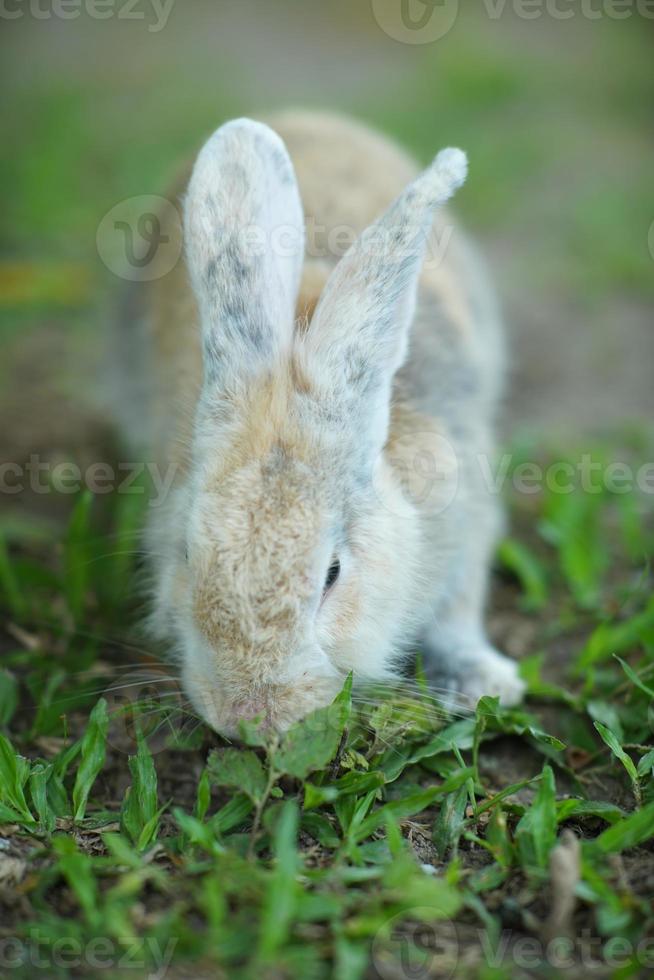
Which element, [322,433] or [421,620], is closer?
[322,433]

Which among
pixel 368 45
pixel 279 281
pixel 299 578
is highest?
pixel 368 45

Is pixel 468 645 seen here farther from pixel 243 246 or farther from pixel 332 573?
pixel 243 246

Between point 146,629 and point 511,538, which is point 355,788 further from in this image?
point 511,538

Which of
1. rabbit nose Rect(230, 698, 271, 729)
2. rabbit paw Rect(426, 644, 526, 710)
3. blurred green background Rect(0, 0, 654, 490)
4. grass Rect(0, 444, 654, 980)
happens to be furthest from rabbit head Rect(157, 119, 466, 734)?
blurred green background Rect(0, 0, 654, 490)

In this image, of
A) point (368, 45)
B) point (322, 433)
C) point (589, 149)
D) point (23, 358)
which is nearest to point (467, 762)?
point (322, 433)

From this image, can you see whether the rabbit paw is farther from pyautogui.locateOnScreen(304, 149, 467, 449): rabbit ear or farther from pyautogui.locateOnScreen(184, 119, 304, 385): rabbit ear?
pyautogui.locateOnScreen(184, 119, 304, 385): rabbit ear

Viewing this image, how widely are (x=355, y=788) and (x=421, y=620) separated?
28.3 inches

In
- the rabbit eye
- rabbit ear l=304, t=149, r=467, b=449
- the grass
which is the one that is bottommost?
the grass

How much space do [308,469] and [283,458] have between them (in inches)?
3.1

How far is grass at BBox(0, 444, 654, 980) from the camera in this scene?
221cm

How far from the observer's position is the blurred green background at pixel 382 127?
18.5ft

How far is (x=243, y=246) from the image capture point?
301 cm

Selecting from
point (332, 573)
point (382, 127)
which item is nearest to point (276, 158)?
point (332, 573)

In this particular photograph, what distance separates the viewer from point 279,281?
3.04 metres
